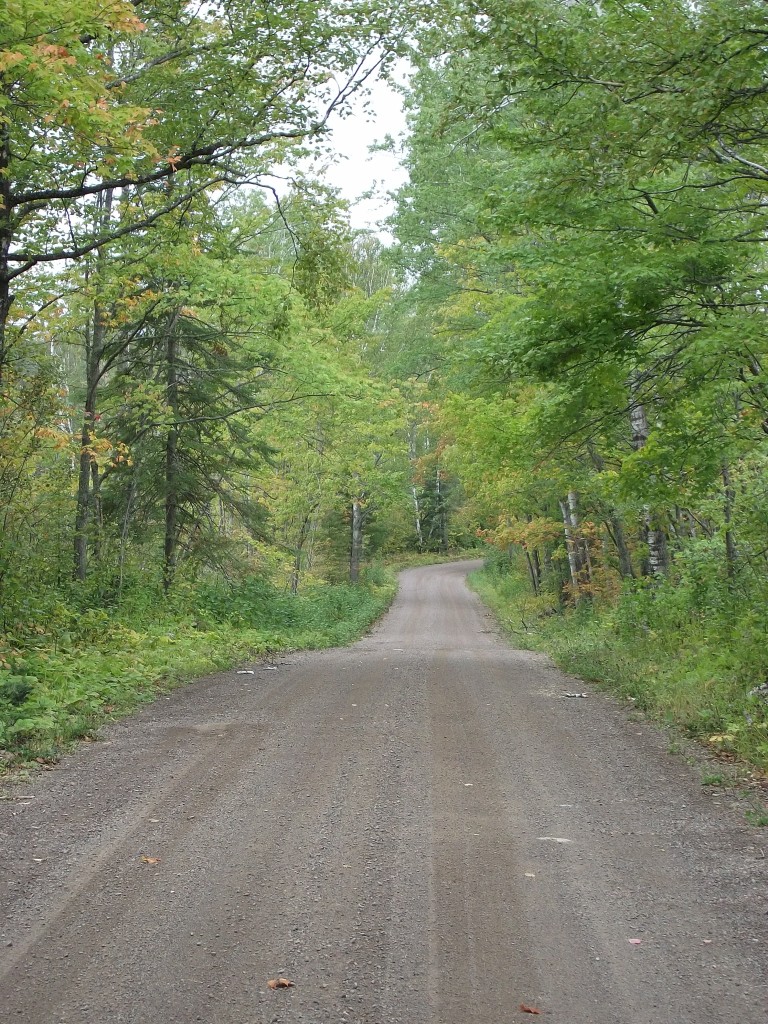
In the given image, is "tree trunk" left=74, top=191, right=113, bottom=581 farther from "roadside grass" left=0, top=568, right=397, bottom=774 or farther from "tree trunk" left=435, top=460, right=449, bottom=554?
"tree trunk" left=435, top=460, right=449, bottom=554

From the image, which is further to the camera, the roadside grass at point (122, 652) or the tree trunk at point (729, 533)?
the tree trunk at point (729, 533)

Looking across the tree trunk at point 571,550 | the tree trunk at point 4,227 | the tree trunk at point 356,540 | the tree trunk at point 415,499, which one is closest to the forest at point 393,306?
the tree trunk at point 4,227

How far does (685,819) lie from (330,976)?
3155 mm

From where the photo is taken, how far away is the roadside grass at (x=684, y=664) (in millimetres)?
8094

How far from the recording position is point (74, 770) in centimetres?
683

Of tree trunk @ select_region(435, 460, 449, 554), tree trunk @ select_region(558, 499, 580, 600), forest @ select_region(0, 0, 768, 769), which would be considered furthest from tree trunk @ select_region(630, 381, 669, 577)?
tree trunk @ select_region(435, 460, 449, 554)

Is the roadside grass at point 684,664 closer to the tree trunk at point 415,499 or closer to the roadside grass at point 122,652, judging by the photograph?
the roadside grass at point 122,652

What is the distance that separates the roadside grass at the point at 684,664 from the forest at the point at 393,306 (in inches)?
2.5

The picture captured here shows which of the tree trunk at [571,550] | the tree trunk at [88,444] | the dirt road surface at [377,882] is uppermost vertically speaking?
the tree trunk at [88,444]

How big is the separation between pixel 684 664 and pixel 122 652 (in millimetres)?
7484

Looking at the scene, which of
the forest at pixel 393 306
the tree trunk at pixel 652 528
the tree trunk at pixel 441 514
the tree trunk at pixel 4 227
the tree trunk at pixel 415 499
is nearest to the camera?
the forest at pixel 393 306

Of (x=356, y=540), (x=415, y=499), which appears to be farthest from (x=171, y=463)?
(x=415, y=499)

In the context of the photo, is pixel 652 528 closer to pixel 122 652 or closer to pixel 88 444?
pixel 122 652

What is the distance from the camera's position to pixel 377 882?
4.53 m
